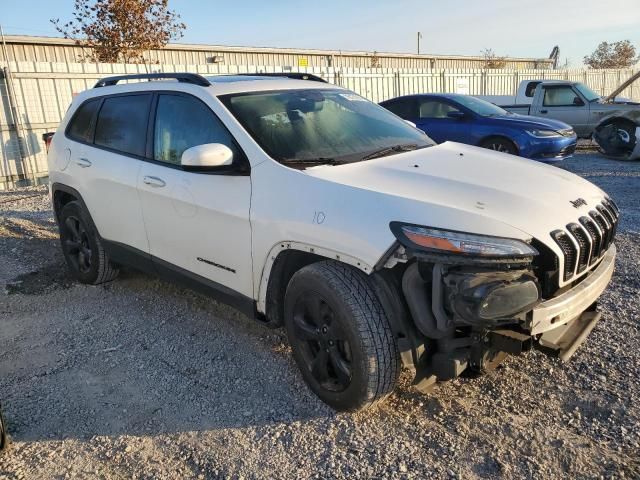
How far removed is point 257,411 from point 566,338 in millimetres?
1777

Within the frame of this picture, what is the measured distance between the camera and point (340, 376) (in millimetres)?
3080

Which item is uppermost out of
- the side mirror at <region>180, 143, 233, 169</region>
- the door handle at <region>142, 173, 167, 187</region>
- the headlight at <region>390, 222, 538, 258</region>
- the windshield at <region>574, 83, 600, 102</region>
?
the side mirror at <region>180, 143, 233, 169</region>

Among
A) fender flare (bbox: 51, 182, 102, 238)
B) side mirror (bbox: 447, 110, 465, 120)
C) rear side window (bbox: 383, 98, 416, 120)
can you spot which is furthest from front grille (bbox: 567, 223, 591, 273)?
rear side window (bbox: 383, 98, 416, 120)

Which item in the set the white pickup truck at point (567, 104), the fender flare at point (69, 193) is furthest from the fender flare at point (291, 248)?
the white pickup truck at point (567, 104)

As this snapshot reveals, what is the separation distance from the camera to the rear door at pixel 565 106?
1354cm

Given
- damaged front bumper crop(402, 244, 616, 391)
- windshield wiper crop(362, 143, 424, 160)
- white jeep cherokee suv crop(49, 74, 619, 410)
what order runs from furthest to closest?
windshield wiper crop(362, 143, 424, 160)
white jeep cherokee suv crop(49, 74, 619, 410)
damaged front bumper crop(402, 244, 616, 391)

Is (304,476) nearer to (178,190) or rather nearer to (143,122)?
(178,190)

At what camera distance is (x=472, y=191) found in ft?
9.77

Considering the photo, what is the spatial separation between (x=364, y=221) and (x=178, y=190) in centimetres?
154

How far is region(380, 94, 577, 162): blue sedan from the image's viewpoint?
32.5 ft

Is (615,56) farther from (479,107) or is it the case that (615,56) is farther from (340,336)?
(340,336)

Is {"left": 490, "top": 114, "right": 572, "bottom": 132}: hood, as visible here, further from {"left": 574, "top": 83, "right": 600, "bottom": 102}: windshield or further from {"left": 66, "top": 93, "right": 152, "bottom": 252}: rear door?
{"left": 66, "top": 93, "right": 152, "bottom": 252}: rear door

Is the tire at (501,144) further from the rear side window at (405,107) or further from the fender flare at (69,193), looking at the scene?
the fender flare at (69,193)

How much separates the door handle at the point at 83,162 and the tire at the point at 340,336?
2.52 meters
